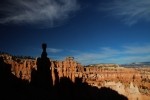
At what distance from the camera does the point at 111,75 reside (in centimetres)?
10375

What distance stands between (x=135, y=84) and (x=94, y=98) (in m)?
29.7

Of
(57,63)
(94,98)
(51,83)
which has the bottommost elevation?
(94,98)

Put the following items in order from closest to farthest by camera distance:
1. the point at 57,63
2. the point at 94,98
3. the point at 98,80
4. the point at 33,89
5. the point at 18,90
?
the point at 18,90
the point at 33,89
the point at 57,63
the point at 94,98
the point at 98,80

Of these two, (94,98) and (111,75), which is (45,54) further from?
(111,75)

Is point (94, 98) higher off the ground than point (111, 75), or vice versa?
point (111, 75)

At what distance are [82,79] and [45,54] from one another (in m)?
24.1

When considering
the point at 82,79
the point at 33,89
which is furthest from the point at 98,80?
the point at 33,89

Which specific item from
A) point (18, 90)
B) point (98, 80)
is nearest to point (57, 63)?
point (18, 90)

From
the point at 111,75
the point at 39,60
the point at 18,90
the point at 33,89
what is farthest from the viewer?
the point at 111,75

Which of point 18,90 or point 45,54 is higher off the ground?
point 45,54

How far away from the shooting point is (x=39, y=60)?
6222 centimetres

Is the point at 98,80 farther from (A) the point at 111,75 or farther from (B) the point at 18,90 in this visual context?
(B) the point at 18,90

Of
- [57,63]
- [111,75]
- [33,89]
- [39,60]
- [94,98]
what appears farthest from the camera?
[111,75]

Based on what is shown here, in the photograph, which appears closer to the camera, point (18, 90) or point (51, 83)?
point (18, 90)
